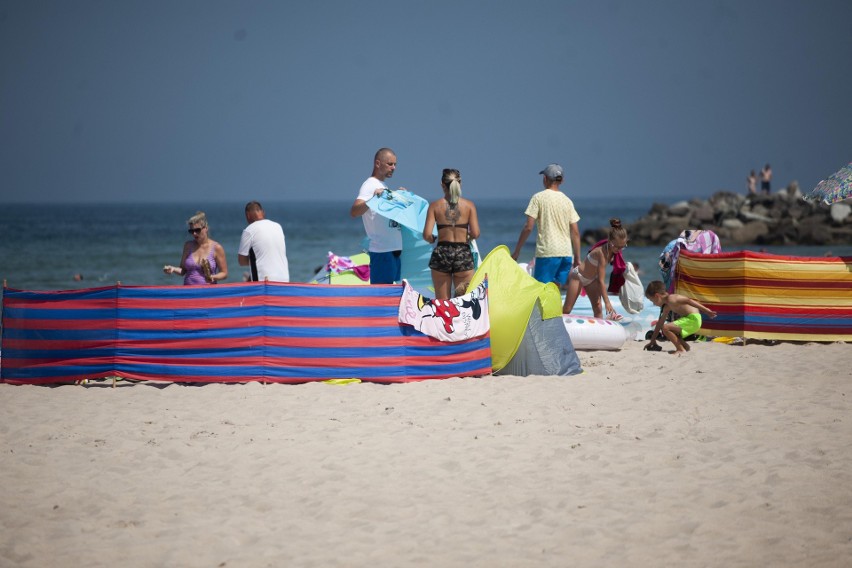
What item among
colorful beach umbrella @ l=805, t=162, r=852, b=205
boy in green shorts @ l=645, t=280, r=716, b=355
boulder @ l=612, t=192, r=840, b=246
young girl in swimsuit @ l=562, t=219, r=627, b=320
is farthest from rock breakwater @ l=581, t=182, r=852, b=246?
boy in green shorts @ l=645, t=280, r=716, b=355

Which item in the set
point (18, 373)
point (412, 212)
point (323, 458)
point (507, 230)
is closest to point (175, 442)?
point (323, 458)

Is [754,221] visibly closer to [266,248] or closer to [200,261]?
[266,248]

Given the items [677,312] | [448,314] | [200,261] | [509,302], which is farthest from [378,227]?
[677,312]

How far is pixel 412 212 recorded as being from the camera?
9.29 meters

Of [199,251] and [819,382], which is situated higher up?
[199,251]

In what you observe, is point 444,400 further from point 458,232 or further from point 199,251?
point 199,251

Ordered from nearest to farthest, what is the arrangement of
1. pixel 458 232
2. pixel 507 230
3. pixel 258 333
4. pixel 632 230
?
pixel 258 333 → pixel 458 232 → pixel 632 230 → pixel 507 230

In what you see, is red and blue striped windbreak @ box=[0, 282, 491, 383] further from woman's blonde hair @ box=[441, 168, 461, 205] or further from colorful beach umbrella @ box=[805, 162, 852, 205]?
colorful beach umbrella @ box=[805, 162, 852, 205]

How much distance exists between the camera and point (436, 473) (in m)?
5.71

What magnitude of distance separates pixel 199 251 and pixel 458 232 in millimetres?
2406

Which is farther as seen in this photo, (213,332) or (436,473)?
(213,332)

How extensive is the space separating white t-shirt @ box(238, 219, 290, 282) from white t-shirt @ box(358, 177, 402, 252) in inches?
32.5

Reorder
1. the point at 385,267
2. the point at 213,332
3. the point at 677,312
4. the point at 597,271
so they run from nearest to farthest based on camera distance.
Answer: the point at 213,332 < the point at 385,267 < the point at 677,312 < the point at 597,271

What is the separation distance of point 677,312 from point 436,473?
505 centimetres
